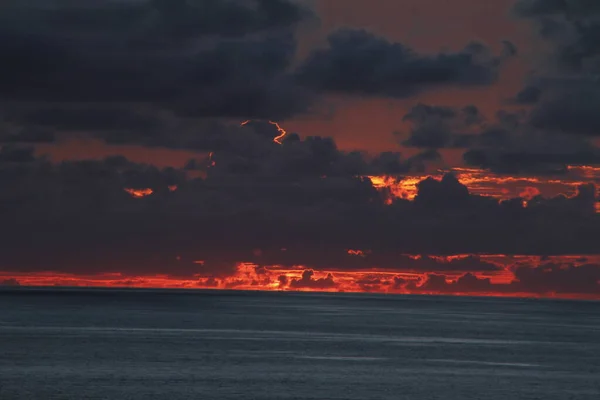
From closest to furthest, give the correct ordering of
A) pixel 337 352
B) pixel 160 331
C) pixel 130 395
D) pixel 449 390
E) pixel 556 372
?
pixel 130 395
pixel 449 390
pixel 556 372
pixel 337 352
pixel 160 331

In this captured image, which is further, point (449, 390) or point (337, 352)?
point (337, 352)

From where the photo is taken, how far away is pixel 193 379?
91188 mm

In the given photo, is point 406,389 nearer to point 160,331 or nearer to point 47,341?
point 47,341

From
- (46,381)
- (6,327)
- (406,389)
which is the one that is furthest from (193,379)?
(6,327)

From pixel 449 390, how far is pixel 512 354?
162 feet

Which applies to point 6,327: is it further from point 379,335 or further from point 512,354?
point 512,354

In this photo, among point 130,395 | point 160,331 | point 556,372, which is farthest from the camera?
point 160,331

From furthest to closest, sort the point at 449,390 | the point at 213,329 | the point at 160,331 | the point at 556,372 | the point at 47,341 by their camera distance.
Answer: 1. the point at 213,329
2. the point at 160,331
3. the point at 47,341
4. the point at 556,372
5. the point at 449,390

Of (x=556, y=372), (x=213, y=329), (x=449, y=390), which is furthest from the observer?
(x=213, y=329)

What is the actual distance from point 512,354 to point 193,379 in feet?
182

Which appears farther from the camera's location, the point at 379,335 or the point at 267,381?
the point at 379,335

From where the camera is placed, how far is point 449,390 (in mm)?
86000

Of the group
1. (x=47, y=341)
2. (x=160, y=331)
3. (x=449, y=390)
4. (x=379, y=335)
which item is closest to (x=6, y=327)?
(x=160, y=331)

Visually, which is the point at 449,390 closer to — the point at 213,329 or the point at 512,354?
the point at 512,354
